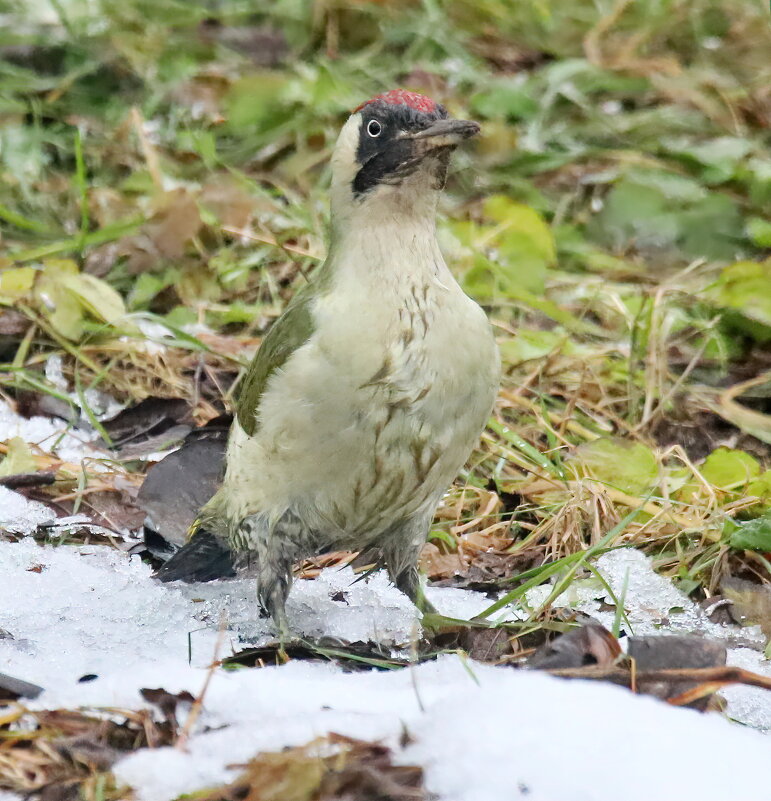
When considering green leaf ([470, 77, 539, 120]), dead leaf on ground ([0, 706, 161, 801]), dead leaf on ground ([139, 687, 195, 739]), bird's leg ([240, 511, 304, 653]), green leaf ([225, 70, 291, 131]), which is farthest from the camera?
green leaf ([470, 77, 539, 120])

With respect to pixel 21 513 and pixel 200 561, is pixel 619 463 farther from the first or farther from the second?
pixel 21 513

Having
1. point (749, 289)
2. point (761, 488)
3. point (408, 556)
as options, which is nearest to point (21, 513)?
point (408, 556)

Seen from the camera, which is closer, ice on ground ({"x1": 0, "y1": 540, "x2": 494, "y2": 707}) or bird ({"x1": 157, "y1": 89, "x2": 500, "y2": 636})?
ice on ground ({"x1": 0, "y1": 540, "x2": 494, "y2": 707})

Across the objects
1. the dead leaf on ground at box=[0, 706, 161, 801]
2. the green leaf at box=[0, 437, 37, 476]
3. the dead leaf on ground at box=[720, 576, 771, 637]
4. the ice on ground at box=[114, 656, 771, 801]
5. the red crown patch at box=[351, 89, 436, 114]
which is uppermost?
the red crown patch at box=[351, 89, 436, 114]

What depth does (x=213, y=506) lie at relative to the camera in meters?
3.46

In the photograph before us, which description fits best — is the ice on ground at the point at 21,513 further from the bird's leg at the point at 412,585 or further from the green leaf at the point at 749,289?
the green leaf at the point at 749,289

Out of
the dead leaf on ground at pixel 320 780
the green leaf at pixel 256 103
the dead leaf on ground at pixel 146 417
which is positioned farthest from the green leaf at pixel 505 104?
the dead leaf on ground at pixel 320 780

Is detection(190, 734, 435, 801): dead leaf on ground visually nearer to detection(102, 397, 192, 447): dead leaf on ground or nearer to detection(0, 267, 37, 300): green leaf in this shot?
detection(102, 397, 192, 447): dead leaf on ground

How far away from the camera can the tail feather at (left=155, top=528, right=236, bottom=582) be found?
3424 millimetres

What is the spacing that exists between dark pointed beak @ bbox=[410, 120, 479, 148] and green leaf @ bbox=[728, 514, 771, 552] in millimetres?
1259

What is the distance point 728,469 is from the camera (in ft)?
12.6

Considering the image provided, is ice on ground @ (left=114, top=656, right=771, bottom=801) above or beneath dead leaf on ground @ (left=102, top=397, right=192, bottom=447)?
above

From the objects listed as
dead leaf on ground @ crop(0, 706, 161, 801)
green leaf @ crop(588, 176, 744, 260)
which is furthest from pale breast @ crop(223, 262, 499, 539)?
green leaf @ crop(588, 176, 744, 260)

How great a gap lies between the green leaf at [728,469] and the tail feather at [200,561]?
1.41 m
